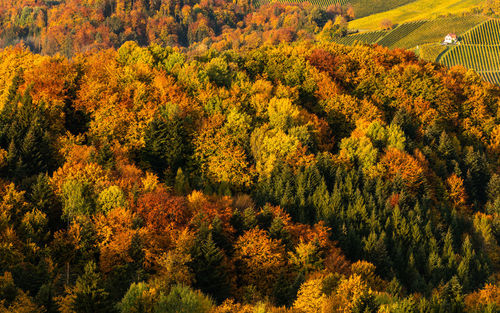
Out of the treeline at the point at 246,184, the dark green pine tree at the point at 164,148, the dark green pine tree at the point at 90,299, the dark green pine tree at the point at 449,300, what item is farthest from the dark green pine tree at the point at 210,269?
the dark green pine tree at the point at 164,148

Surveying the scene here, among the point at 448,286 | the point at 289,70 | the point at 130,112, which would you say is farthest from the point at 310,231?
the point at 289,70

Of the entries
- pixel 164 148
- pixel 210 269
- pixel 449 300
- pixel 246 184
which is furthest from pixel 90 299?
pixel 164 148

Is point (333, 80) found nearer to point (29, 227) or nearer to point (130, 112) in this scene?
point (130, 112)

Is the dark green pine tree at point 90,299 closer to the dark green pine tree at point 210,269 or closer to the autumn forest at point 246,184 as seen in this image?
the autumn forest at point 246,184

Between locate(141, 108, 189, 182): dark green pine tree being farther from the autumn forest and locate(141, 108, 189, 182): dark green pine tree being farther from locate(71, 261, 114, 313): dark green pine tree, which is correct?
locate(71, 261, 114, 313): dark green pine tree

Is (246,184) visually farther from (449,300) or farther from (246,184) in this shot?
(449,300)

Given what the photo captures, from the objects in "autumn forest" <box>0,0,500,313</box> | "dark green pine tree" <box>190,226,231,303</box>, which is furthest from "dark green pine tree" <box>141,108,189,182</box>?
"dark green pine tree" <box>190,226,231,303</box>
